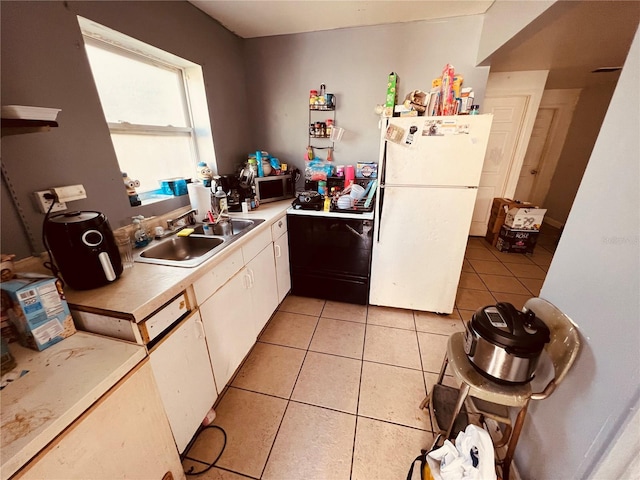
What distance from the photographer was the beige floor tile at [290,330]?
1.95m

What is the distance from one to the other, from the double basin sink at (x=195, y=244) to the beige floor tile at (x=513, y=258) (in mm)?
3218

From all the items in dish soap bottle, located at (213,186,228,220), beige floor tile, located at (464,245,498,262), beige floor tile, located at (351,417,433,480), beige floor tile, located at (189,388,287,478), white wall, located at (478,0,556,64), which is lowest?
beige floor tile, located at (189,388,287,478)

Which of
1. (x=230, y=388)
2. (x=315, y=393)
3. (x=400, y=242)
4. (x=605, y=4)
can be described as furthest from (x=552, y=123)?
(x=230, y=388)

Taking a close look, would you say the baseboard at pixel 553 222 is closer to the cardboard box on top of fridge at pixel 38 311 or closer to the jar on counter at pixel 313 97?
the jar on counter at pixel 313 97

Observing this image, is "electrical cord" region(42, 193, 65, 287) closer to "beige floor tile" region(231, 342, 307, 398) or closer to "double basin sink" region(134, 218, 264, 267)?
"double basin sink" region(134, 218, 264, 267)

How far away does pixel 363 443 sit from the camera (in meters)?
1.29

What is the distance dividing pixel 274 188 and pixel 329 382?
172 cm

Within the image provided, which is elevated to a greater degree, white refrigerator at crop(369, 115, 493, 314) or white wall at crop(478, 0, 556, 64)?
white wall at crop(478, 0, 556, 64)

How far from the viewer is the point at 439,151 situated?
5.67 feet

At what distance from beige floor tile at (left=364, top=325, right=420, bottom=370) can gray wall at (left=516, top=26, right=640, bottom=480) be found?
2.84 feet

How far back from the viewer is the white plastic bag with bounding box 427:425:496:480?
2.94 feet

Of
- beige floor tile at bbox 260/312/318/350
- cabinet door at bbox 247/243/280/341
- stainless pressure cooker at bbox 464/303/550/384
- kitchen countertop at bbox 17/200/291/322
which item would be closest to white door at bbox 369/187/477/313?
beige floor tile at bbox 260/312/318/350

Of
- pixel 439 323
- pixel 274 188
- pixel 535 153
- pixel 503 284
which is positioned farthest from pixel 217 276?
pixel 535 153

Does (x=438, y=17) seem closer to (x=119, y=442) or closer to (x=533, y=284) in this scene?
(x=533, y=284)
